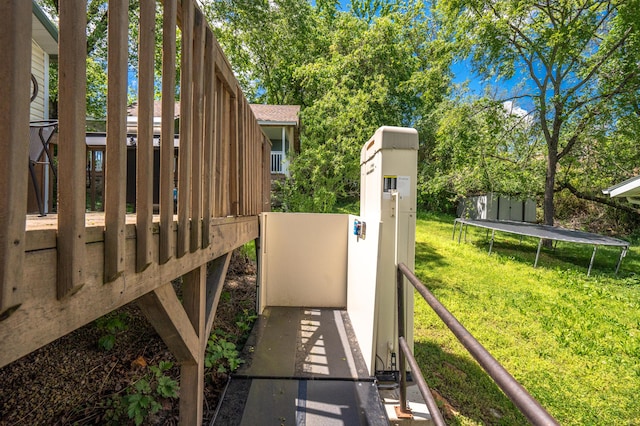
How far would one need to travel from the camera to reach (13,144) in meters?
0.61

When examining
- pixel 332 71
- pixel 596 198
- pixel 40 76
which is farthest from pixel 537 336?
pixel 332 71

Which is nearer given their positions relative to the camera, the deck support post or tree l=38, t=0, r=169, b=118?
the deck support post

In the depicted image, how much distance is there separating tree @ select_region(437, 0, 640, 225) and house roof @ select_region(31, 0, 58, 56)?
9.50 m

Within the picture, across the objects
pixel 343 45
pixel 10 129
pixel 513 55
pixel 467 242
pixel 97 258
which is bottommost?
pixel 467 242

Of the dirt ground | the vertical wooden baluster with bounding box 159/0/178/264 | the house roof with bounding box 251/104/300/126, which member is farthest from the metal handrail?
the house roof with bounding box 251/104/300/126

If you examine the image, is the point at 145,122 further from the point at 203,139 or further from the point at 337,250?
the point at 337,250

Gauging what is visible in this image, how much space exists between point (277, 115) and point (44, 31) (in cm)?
870

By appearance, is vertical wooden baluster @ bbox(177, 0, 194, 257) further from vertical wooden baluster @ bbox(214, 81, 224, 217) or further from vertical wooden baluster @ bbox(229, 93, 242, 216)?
vertical wooden baluster @ bbox(229, 93, 242, 216)

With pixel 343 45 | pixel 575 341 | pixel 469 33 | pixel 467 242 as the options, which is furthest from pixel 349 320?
pixel 343 45

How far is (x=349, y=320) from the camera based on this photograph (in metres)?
3.99

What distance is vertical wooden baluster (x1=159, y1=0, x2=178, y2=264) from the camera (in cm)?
123

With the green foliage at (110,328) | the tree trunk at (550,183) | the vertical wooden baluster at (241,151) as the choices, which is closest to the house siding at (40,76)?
the green foliage at (110,328)

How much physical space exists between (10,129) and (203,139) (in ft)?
Answer: 3.84

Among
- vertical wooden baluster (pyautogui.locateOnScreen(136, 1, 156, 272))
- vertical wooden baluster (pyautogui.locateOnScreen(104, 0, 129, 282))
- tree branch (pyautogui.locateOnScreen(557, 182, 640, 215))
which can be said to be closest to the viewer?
vertical wooden baluster (pyautogui.locateOnScreen(104, 0, 129, 282))
